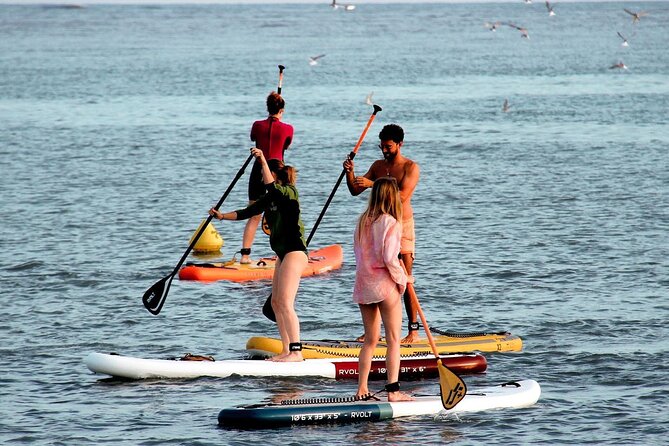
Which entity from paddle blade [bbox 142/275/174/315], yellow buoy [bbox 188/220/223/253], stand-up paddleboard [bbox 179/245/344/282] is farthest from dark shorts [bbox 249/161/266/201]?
yellow buoy [bbox 188/220/223/253]

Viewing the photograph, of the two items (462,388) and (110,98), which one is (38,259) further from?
(110,98)

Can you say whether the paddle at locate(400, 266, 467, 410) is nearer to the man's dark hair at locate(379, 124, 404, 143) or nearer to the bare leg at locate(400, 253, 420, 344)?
the bare leg at locate(400, 253, 420, 344)

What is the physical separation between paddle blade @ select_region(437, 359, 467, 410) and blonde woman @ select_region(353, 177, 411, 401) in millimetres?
490

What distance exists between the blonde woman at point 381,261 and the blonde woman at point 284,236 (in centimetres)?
143

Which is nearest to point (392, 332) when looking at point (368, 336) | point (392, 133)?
point (368, 336)

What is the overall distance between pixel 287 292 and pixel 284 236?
0.52 metres

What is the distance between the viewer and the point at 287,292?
40.2 feet

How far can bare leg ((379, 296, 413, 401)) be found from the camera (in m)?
10.8

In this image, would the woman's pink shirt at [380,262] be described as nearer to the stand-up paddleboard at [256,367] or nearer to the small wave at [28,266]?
the stand-up paddleboard at [256,367]

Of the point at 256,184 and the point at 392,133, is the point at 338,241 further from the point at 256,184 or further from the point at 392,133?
the point at 392,133

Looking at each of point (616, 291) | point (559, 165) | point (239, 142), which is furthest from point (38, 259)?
point (239, 142)

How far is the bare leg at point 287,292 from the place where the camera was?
12219 millimetres

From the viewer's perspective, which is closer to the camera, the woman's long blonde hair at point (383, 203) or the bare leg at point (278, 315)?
the woman's long blonde hair at point (383, 203)

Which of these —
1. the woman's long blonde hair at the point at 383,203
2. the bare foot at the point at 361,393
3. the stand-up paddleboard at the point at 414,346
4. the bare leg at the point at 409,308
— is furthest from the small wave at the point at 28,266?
the woman's long blonde hair at the point at 383,203
